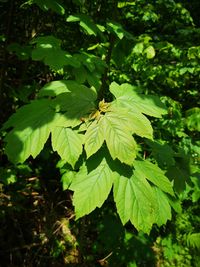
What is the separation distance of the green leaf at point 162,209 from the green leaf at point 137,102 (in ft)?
1.20

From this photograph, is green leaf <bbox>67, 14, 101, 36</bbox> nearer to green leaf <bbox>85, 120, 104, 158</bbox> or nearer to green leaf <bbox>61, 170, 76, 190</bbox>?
green leaf <bbox>85, 120, 104, 158</bbox>

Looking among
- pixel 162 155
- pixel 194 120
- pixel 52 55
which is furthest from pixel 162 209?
pixel 194 120

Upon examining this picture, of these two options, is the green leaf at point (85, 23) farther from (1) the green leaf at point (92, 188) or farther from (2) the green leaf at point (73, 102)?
(1) the green leaf at point (92, 188)

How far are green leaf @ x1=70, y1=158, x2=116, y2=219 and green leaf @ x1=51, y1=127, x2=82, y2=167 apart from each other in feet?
0.29

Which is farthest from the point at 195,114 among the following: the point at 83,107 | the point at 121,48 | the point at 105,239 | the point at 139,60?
the point at 83,107

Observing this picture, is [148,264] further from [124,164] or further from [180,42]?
[180,42]

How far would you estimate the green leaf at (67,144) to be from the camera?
3.96ft

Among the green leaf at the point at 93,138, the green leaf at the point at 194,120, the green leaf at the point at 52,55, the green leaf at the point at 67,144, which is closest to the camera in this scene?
the green leaf at the point at 93,138

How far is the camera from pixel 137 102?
1.39 m

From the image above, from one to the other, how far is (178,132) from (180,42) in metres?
2.68

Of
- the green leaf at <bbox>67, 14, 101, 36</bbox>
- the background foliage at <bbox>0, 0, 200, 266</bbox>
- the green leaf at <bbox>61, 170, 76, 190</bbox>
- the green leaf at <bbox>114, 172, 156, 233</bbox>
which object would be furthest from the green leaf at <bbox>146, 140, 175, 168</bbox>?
the green leaf at <bbox>61, 170, 76, 190</bbox>

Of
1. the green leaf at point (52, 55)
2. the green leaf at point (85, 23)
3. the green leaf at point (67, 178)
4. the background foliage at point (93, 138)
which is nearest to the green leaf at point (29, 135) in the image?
the background foliage at point (93, 138)

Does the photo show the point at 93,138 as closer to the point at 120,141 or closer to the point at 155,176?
the point at 120,141

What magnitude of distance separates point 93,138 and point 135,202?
291mm
